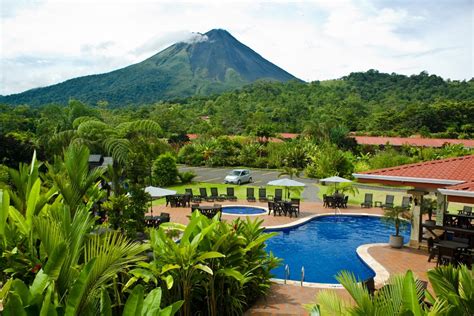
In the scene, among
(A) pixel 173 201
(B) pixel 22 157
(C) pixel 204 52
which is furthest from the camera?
(C) pixel 204 52

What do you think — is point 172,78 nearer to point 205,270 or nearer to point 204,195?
point 204,195

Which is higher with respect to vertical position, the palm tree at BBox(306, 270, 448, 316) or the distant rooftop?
the distant rooftop

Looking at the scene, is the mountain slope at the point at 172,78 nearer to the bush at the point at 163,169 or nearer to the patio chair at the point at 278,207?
the bush at the point at 163,169

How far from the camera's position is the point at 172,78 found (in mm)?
169750

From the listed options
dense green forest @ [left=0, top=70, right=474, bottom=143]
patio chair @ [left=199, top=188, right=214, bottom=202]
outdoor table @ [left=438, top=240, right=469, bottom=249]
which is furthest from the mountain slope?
outdoor table @ [left=438, top=240, right=469, bottom=249]

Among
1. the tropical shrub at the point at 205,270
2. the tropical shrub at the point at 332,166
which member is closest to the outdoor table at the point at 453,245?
the tropical shrub at the point at 205,270

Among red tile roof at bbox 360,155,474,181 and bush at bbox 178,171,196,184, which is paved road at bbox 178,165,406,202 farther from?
red tile roof at bbox 360,155,474,181

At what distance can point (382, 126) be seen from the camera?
62.7 metres

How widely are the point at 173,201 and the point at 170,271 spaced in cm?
1241

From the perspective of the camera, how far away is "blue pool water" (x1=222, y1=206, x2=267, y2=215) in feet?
60.3

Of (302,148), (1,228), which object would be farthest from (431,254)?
(302,148)

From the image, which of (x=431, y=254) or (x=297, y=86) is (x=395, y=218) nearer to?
(x=431, y=254)

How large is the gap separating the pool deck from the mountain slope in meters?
134

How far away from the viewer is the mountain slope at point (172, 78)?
155250 mm
